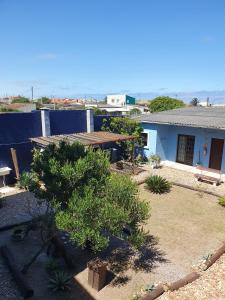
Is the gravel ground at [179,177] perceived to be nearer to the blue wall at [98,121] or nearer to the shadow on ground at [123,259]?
the blue wall at [98,121]

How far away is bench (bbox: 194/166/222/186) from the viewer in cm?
1586

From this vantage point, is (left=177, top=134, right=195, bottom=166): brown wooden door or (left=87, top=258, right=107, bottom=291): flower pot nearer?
(left=87, top=258, right=107, bottom=291): flower pot

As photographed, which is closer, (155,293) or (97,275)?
(155,293)

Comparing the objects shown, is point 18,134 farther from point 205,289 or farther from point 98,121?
point 205,289

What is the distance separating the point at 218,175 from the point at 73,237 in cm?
1314

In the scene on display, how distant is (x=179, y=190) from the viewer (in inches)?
594

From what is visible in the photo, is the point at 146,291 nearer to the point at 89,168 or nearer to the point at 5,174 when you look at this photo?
the point at 89,168

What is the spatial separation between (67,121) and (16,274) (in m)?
11.9

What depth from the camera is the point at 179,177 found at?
1711 cm

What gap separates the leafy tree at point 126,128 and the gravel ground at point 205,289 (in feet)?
38.8

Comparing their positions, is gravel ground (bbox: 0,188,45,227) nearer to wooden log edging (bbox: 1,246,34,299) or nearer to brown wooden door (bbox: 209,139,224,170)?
wooden log edging (bbox: 1,246,34,299)

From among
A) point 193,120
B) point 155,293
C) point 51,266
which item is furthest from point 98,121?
point 155,293

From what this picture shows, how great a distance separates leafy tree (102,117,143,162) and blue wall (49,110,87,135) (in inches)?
77.0

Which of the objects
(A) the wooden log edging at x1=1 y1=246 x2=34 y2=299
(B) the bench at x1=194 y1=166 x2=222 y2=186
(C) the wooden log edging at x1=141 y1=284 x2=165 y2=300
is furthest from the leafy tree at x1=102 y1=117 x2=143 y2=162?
(C) the wooden log edging at x1=141 y1=284 x2=165 y2=300
